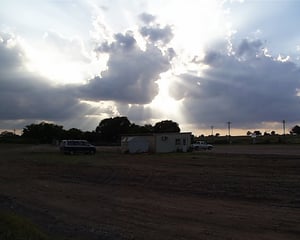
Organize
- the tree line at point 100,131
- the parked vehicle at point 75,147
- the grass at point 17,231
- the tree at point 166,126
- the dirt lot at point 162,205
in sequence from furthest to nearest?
the tree at point 166,126 → the tree line at point 100,131 → the parked vehicle at point 75,147 → the dirt lot at point 162,205 → the grass at point 17,231

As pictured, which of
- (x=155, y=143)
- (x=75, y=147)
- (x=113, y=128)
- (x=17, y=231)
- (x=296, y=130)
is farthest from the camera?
(x=296, y=130)

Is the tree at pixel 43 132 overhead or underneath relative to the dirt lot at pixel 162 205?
overhead

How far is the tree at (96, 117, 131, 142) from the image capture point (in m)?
120

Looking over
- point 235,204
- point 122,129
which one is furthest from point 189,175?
point 122,129

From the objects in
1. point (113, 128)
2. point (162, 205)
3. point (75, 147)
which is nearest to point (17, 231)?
point (162, 205)

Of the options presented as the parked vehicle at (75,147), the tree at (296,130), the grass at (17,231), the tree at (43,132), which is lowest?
the grass at (17,231)

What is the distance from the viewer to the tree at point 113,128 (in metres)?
120

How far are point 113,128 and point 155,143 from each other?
197 ft

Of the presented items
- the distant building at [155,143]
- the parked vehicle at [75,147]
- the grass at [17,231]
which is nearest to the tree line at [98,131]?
the distant building at [155,143]

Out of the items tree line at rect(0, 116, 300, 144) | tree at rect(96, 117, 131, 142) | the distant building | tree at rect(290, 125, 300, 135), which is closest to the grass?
the distant building

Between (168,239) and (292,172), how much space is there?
54.6 ft

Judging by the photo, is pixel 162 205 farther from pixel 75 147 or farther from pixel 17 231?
pixel 75 147

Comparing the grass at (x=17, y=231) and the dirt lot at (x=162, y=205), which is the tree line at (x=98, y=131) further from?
the grass at (x=17, y=231)

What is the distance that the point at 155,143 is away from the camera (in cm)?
6178
